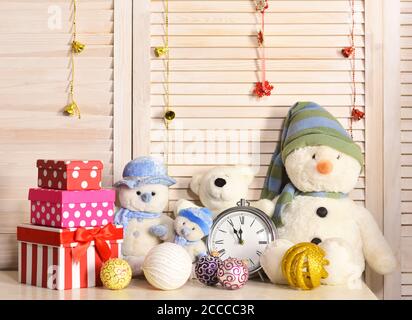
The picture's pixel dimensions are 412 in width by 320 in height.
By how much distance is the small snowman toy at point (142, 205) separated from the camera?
5.74ft

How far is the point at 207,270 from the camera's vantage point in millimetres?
1616

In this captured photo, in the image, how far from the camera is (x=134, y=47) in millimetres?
1868

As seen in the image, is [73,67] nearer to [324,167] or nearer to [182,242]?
[182,242]

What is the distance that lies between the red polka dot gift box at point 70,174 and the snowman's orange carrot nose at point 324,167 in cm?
50

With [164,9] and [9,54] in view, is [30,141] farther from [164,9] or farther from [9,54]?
[164,9]

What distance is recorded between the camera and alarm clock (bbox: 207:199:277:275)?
1716 millimetres

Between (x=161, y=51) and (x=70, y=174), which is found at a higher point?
(x=161, y=51)

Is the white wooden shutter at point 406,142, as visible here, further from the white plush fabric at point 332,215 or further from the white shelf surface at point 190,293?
the white shelf surface at point 190,293

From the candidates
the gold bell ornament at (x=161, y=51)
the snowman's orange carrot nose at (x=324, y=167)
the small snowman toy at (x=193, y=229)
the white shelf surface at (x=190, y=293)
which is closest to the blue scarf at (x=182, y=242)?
the small snowman toy at (x=193, y=229)

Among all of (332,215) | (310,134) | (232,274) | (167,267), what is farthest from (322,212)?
(167,267)

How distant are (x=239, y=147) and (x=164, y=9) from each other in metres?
0.39

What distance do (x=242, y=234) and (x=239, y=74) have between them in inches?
16.3
